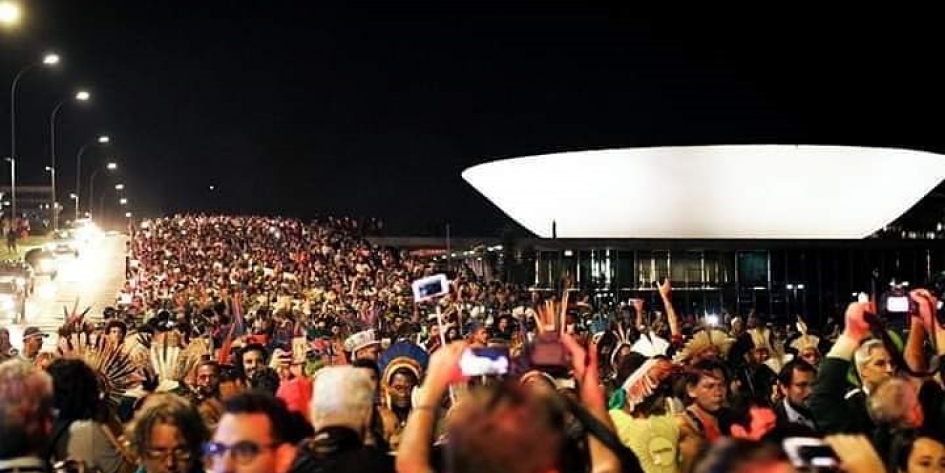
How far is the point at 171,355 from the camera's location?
11.4 metres

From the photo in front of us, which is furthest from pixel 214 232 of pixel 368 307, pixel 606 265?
pixel 368 307

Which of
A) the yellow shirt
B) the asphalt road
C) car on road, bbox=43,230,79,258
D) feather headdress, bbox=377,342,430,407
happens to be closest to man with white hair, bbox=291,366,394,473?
the yellow shirt

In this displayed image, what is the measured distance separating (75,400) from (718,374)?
3105 millimetres

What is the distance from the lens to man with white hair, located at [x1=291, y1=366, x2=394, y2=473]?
5.25m

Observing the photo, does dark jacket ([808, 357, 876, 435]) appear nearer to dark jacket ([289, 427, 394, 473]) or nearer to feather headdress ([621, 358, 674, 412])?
feather headdress ([621, 358, 674, 412])

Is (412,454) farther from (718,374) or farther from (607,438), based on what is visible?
(718,374)

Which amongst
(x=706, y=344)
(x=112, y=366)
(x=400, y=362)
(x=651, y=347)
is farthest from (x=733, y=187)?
(x=400, y=362)

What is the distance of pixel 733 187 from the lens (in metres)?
54.7

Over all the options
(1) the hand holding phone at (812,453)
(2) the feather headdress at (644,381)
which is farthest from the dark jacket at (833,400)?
(1) the hand holding phone at (812,453)

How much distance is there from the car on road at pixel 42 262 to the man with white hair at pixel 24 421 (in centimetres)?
Answer: 4142

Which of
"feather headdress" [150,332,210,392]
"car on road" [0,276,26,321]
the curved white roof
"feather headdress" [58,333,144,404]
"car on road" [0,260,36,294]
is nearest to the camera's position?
"feather headdress" [58,333,144,404]

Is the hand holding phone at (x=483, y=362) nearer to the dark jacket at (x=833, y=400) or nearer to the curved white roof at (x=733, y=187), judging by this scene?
the dark jacket at (x=833, y=400)

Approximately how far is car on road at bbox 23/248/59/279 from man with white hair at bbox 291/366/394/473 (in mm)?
41690

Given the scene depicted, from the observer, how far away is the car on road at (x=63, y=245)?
5339 cm
